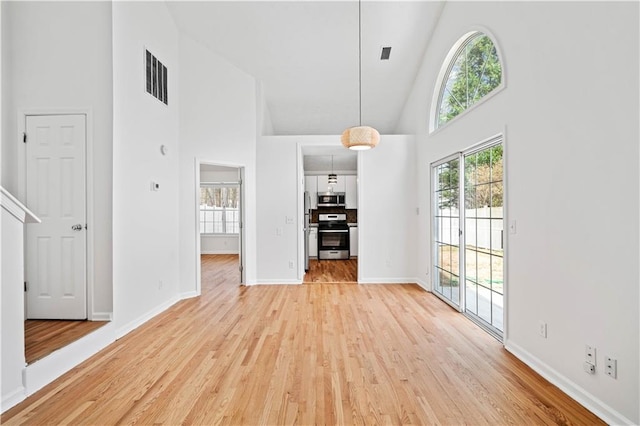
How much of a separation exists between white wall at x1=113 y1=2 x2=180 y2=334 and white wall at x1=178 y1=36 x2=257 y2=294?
168 millimetres

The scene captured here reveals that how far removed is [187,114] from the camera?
4531mm

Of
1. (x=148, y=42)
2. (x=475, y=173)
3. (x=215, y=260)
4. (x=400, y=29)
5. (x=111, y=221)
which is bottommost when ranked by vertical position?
(x=215, y=260)

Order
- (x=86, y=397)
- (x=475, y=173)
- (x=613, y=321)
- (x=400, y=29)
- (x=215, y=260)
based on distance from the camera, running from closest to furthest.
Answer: (x=613, y=321), (x=86, y=397), (x=475, y=173), (x=400, y=29), (x=215, y=260)

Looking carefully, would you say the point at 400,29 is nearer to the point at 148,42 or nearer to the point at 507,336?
the point at 148,42

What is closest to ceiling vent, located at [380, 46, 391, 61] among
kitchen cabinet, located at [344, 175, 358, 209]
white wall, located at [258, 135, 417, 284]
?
white wall, located at [258, 135, 417, 284]

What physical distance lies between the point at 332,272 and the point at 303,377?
4.05m

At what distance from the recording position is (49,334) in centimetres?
277

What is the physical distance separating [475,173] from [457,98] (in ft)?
3.68

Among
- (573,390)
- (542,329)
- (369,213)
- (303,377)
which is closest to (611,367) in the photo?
(573,390)

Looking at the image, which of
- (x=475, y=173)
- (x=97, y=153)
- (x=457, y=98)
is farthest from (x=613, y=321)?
(x=97, y=153)

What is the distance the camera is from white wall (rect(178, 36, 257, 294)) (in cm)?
451

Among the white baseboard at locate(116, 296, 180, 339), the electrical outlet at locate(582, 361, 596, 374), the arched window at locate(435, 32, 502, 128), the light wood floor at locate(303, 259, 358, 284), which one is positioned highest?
the arched window at locate(435, 32, 502, 128)

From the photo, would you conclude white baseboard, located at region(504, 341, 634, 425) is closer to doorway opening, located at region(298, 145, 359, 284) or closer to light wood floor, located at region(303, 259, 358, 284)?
light wood floor, located at region(303, 259, 358, 284)

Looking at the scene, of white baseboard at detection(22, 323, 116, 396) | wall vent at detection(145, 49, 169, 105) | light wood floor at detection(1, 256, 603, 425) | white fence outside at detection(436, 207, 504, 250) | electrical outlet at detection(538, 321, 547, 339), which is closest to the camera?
light wood floor at detection(1, 256, 603, 425)
